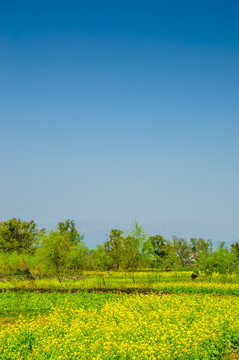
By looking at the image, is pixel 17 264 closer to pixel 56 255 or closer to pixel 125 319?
pixel 56 255

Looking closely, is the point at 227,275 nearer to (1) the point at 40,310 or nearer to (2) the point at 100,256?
(2) the point at 100,256

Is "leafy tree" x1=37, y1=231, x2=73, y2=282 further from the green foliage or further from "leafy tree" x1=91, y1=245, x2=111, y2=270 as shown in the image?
the green foliage

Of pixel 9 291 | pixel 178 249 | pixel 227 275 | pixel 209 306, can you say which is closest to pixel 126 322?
pixel 209 306

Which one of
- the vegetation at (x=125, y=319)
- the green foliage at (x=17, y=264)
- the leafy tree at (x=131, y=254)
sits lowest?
the vegetation at (x=125, y=319)

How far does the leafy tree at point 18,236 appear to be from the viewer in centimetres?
6662

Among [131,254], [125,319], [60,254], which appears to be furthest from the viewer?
[60,254]

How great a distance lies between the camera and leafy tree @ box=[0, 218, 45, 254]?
66625 mm

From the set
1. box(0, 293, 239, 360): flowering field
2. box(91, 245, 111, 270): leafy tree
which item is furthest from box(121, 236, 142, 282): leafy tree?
box(0, 293, 239, 360): flowering field

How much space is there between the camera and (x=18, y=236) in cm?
7244

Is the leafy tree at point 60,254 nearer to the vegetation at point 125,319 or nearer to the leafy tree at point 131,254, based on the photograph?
the vegetation at point 125,319

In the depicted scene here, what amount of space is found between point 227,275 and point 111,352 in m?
25.1

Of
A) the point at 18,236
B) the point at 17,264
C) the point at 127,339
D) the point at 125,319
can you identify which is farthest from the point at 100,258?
the point at 18,236

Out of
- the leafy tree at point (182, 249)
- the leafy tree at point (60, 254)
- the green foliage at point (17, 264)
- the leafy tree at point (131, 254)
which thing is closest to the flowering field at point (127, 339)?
the leafy tree at point (131, 254)

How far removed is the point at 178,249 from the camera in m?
80.1
